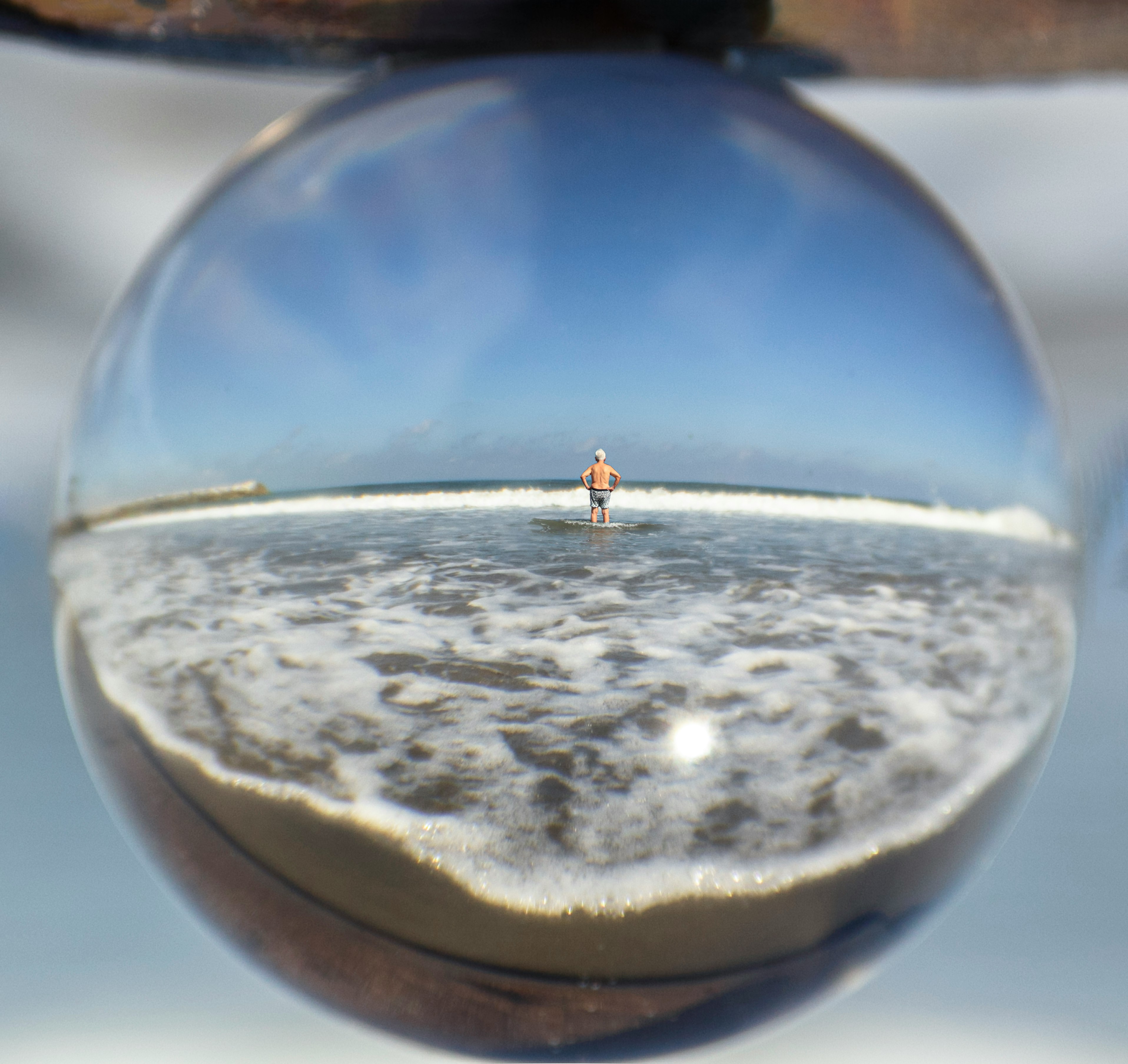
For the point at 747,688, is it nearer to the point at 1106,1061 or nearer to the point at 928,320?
the point at 928,320

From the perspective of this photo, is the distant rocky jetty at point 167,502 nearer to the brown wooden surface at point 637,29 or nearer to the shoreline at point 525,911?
the shoreline at point 525,911

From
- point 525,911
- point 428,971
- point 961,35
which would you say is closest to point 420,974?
point 428,971

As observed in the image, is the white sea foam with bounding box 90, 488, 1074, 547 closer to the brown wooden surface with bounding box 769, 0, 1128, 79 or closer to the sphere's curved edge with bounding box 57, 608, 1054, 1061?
the sphere's curved edge with bounding box 57, 608, 1054, 1061

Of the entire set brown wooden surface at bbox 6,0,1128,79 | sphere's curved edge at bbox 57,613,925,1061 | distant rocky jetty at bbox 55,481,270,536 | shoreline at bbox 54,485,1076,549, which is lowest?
sphere's curved edge at bbox 57,613,925,1061

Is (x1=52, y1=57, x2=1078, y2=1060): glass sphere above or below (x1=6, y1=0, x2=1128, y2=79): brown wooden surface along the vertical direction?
below

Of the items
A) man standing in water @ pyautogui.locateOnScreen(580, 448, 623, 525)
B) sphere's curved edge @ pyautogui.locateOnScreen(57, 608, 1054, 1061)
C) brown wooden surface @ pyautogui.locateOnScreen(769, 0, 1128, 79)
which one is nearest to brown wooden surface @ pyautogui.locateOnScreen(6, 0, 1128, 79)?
brown wooden surface @ pyautogui.locateOnScreen(769, 0, 1128, 79)

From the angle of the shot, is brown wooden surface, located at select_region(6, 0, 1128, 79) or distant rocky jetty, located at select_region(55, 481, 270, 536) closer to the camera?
distant rocky jetty, located at select_region(55, 481, 270, 536)

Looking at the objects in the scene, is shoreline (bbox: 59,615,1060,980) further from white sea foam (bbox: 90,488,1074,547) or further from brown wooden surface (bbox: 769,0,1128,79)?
brown wooden surface (bbox: 769,0,1128,79)
